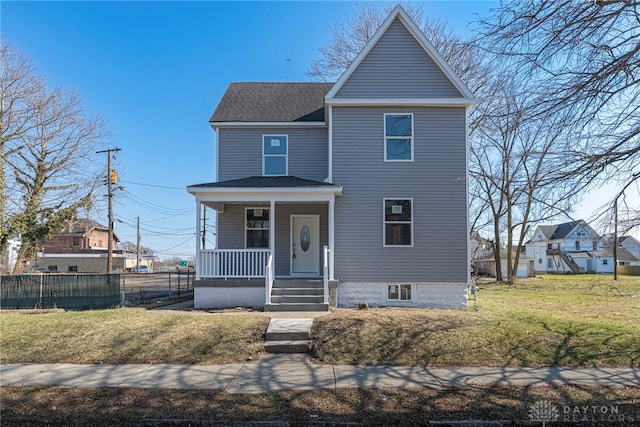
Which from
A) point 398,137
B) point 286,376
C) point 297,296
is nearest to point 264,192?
point 297,296

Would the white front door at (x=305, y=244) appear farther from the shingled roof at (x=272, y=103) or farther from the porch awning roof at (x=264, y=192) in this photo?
the shingled roof at (x=272, y=103)

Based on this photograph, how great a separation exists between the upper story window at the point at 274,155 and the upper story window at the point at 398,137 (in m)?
3.60

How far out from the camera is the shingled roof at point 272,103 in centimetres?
1367

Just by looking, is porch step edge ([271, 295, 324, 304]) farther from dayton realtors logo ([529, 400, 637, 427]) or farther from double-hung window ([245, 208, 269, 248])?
dayton realtors logo ([529, 400, 637, 427])

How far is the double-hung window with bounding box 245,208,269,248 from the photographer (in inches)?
526

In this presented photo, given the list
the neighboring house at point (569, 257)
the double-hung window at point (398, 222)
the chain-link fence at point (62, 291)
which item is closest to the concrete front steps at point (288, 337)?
the double-hung window at point (398, 222)

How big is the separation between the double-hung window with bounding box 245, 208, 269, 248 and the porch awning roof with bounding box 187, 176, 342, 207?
1955mm

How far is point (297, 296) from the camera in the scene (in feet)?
34.9

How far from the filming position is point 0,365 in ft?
21.4

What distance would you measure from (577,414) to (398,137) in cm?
890

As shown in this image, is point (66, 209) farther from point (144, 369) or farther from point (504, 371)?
point (504, 371)

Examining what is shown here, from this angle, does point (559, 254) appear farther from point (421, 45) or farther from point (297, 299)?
point (297, 299)

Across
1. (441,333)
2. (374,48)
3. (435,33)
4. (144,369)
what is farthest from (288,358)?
(435,33)

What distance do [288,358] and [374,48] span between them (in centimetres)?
959
